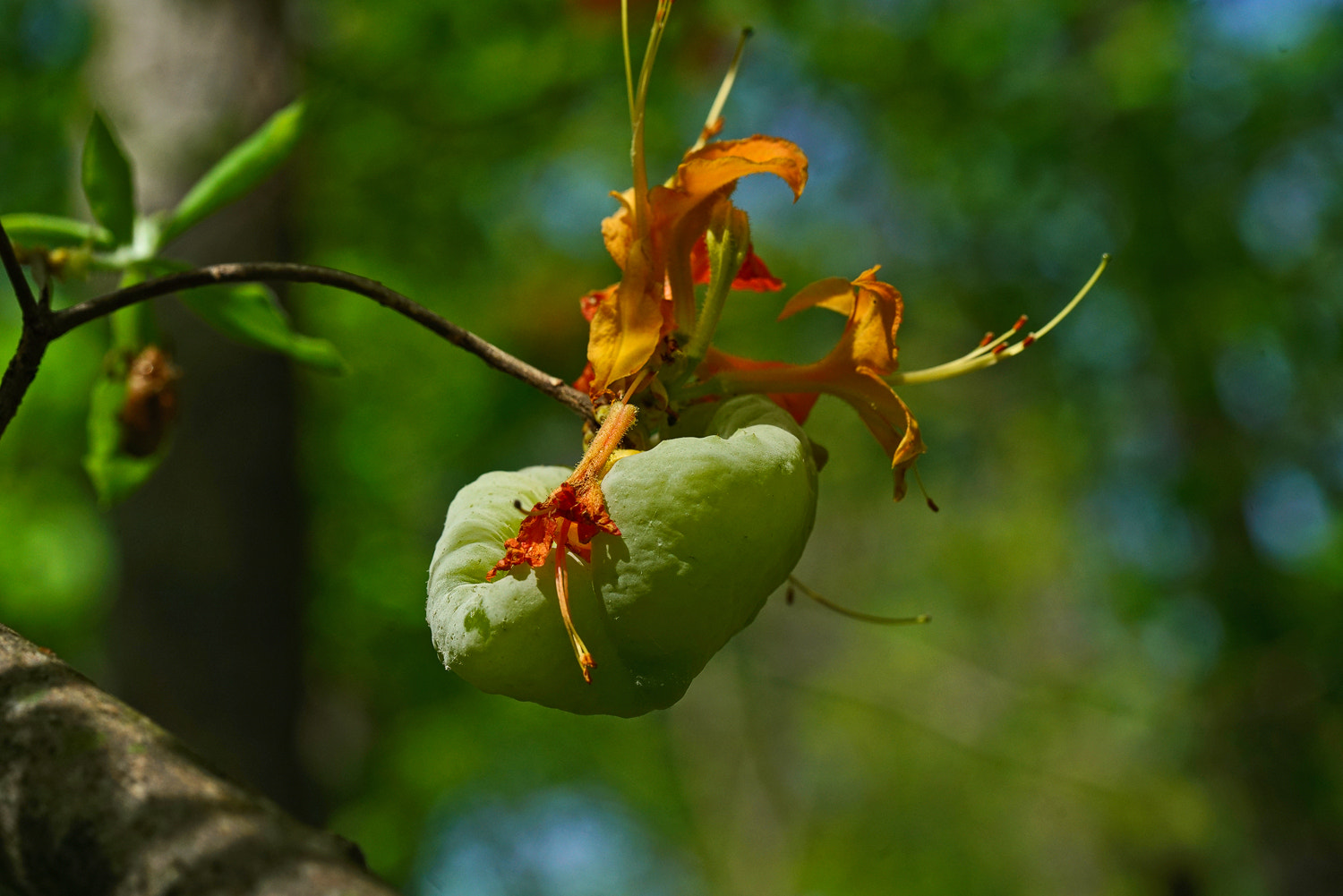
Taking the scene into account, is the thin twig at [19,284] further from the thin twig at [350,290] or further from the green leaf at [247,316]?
the green leaf at [247,316]

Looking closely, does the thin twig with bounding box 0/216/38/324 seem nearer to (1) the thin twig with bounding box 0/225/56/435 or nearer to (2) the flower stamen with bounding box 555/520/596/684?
(1) the thin twig with bounding box 0/225/56/435

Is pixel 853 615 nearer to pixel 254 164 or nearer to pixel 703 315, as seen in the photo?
pixel 703 315

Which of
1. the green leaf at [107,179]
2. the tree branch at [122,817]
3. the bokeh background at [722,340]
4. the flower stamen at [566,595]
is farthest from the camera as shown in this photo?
the bokeh background at [722,340]

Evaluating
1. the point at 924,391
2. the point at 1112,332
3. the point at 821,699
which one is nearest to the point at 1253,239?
the point at 1112,332

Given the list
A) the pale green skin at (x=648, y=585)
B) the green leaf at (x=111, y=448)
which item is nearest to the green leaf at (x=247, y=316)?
the green leaf at (x=111, y=448)

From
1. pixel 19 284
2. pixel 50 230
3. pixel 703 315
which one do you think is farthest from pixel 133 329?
pixel 703 315

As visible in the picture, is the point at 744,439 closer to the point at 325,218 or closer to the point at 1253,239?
the point at 1253,239
